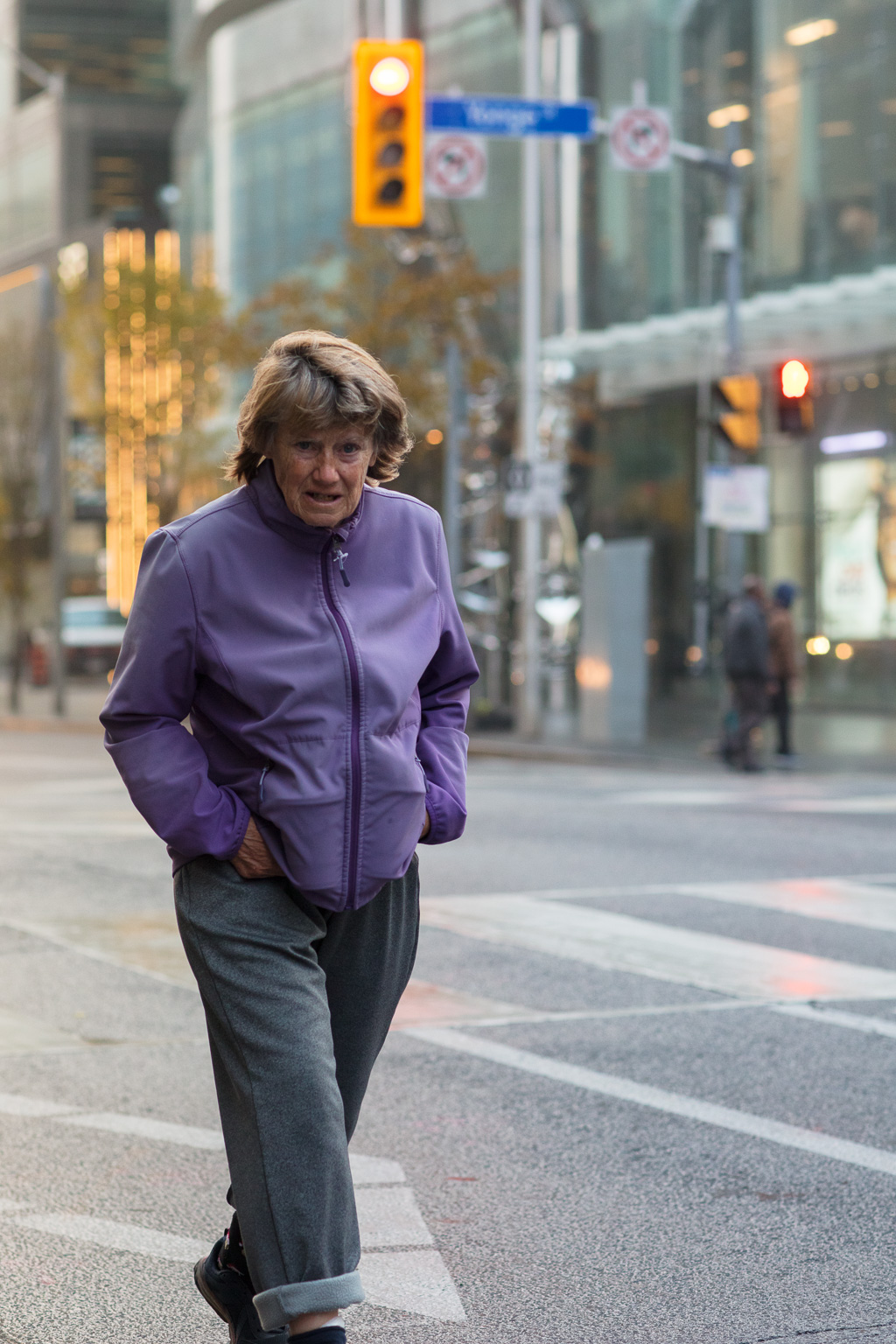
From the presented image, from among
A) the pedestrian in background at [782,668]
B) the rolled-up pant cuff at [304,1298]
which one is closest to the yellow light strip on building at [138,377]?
the pedestrian in background at [782,668]

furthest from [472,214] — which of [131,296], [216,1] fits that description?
[216,1]

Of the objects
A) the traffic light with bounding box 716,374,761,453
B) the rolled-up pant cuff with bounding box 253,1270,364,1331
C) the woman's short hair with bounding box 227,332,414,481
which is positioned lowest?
the rolled-up pant cuff with bounding box 253,1270,364,1331

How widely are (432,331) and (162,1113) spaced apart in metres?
23.0

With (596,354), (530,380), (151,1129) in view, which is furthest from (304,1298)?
(596,354)

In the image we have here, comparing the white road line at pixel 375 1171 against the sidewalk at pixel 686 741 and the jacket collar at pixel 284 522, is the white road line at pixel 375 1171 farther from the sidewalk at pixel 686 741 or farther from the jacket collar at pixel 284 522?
the sidewalk at pixel 686 741

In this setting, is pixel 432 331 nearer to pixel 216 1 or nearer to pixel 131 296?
pixel 131 296

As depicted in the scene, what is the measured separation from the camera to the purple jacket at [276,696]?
9.97ft

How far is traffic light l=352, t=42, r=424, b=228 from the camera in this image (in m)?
14.0

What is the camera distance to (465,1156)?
196 inches

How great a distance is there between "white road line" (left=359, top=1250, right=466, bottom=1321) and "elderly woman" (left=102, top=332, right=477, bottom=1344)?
71 centimetres

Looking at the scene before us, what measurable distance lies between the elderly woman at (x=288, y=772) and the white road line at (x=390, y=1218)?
3.61 feet

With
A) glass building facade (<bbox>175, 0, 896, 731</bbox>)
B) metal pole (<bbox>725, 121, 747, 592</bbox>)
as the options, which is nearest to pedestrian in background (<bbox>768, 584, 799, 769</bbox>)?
metal pole (<bbox>725, 121, 747, 592</bbox>)

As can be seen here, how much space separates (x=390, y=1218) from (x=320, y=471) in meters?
2.10

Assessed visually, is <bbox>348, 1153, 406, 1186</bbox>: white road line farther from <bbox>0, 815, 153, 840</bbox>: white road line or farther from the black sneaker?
<bbox>0, 815, 153, 840</bbox>: white road line
